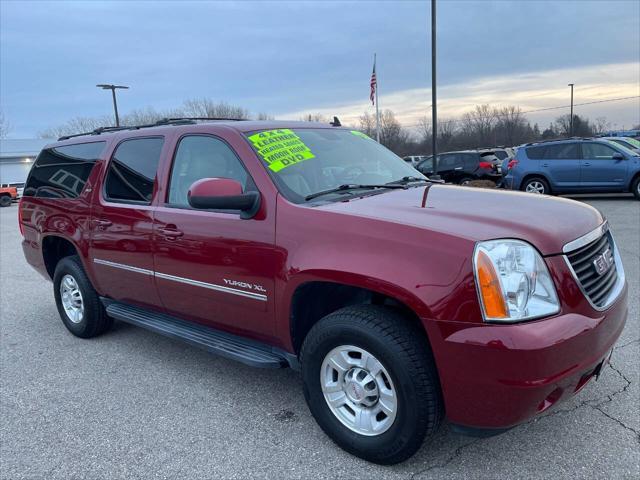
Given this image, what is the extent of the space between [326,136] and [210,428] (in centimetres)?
224

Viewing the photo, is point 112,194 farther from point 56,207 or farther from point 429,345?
point 429,345

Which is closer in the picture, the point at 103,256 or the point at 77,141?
the point at 103,256

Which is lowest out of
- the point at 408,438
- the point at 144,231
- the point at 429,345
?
the point at 408,438

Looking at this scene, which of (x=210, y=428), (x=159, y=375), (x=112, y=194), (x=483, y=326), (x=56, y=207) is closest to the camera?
(x=483, y=326)

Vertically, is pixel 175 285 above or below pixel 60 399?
above

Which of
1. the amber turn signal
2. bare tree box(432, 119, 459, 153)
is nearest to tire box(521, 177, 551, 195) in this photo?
the amber turn signal

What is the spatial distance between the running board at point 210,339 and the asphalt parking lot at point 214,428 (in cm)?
42

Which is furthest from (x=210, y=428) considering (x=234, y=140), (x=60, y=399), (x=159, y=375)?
(x=234, y=140)

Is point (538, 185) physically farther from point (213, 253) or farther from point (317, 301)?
point (213, 253)

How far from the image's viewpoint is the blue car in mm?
13570

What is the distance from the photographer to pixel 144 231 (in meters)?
3.87

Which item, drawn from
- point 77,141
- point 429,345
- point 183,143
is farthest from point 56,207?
point 429,345

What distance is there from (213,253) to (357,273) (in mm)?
1170

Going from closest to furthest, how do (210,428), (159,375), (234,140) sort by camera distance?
1. (210,428)
2. (234,140)
3. (159,375)
